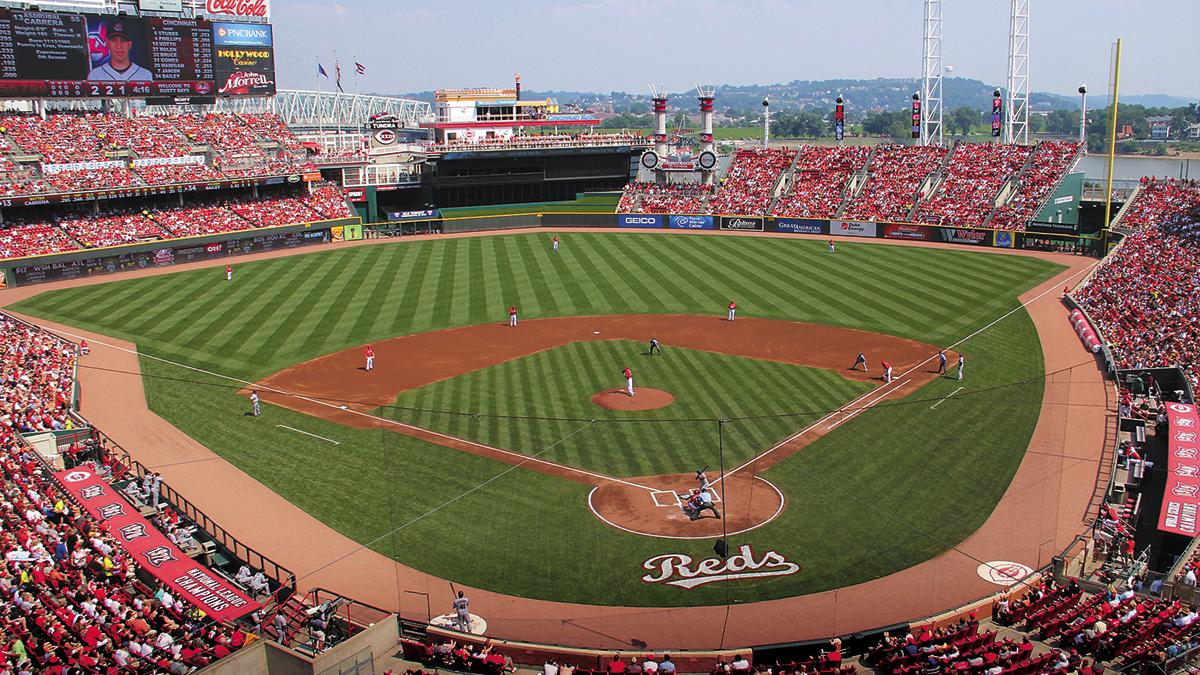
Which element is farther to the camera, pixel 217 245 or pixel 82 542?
pixel 217 245

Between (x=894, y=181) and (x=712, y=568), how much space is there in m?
57.0

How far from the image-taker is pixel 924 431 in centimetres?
2722

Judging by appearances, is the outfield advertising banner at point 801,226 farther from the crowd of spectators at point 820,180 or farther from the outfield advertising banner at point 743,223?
the outfield advertising banner at point 743,223

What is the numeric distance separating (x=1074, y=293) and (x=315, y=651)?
4154 centimetres

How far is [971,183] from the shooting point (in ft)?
220

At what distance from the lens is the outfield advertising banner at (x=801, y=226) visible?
221 feet

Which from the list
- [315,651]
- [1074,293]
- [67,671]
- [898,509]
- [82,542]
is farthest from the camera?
[1074,293]

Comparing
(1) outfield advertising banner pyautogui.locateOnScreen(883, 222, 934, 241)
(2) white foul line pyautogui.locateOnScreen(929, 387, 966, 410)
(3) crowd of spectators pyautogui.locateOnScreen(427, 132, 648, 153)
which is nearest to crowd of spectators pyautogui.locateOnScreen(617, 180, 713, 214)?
(3) crowd of spectators pyautogui.locateOnScreen(427, 132, 648, 153)

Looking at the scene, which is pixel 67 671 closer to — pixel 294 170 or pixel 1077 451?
pixel 1077 451

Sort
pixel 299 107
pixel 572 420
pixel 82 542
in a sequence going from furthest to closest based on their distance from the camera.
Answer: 1. pixel 299 107
2. pixel 572 420
3. pixel 82 542

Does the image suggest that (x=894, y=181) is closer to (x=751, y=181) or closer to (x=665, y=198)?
(x=751, y=181)

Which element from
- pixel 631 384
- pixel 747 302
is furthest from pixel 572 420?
pixel 747 302

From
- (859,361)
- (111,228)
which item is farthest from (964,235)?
(111,228)

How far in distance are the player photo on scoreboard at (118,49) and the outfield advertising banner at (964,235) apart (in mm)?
56016
